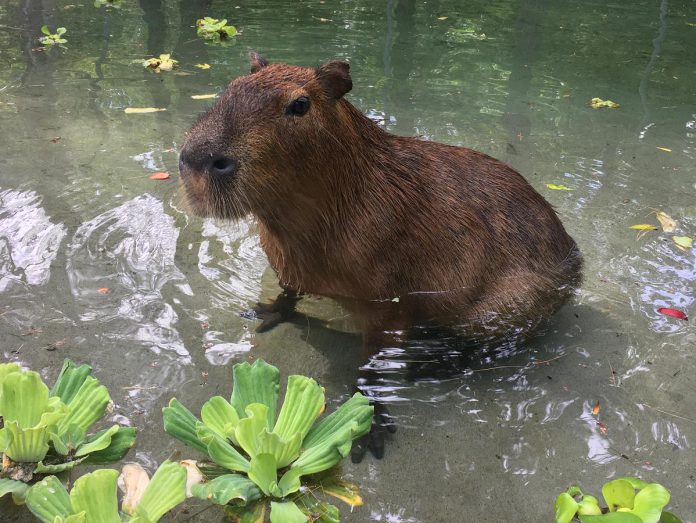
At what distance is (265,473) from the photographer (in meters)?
1.72

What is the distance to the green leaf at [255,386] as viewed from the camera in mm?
1980

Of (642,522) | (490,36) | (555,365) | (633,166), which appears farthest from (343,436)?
(490,36)

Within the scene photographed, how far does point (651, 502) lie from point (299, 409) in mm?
989

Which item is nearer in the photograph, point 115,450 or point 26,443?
point 26,443

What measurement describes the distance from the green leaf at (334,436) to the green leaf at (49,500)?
581mm

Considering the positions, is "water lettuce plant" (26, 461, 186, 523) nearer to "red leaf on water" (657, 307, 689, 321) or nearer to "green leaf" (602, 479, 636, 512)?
"green leaf" (602, 479, 636, 512)

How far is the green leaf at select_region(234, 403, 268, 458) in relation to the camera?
175 centimetres

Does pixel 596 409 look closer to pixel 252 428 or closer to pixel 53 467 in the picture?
pixel 252 428

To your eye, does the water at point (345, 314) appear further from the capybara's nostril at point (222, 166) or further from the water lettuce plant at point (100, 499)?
the capybara's nostril at point (222, 166)

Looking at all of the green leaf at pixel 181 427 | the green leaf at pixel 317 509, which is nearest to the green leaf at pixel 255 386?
the green leaf at pixel 181 427

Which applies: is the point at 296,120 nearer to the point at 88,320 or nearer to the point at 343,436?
the point at 343,436

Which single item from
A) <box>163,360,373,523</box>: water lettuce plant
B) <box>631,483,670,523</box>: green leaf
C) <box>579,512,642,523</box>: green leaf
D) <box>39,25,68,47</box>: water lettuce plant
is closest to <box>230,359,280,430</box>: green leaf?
<box>163,360,373,523</box>: water lettuce plant

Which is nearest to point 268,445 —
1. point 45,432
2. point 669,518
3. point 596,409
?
point 45,432

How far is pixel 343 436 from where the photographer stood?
5.95 feet
